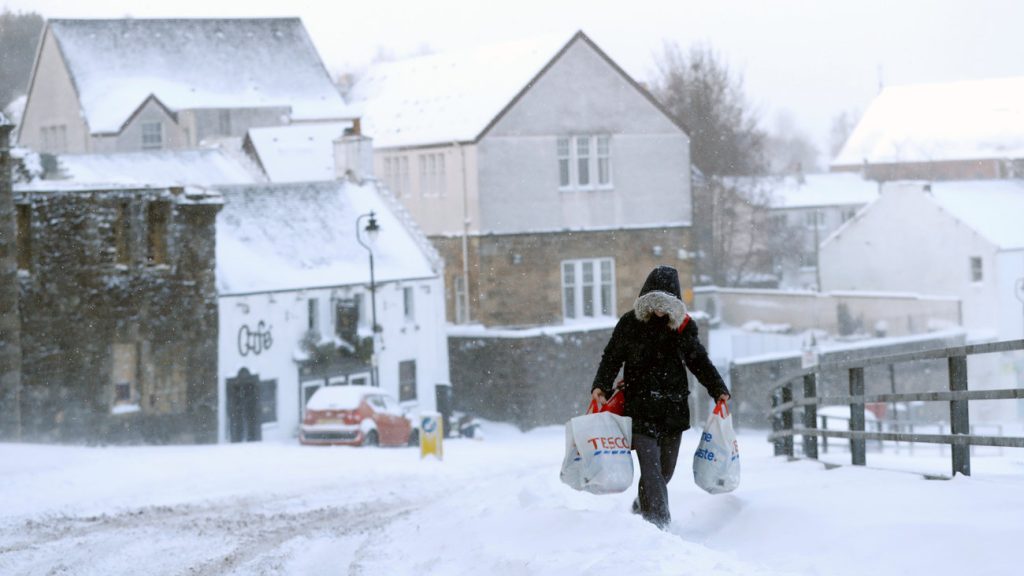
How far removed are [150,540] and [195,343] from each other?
23.8m

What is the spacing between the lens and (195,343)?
117 feet

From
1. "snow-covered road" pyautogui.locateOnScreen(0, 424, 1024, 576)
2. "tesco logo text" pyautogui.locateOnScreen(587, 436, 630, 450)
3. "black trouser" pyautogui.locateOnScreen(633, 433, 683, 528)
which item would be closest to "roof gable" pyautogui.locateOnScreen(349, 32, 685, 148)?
"snow-covered road" pyautogui.locateOnScreen(0, 424, 1024, 576)

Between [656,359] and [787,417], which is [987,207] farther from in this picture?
[656,359]

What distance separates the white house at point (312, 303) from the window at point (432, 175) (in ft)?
18.4

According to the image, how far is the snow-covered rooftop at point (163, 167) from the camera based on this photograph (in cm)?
4347

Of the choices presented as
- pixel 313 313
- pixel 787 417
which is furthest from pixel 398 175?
pixel 787 417

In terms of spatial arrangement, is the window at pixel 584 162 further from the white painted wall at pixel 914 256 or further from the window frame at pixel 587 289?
the white painted wall at pixel 914 256

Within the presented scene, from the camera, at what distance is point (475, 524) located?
10703 millimetres

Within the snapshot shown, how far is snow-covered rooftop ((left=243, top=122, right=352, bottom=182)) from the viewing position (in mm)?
50031

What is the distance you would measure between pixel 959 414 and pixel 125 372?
26.4 metres

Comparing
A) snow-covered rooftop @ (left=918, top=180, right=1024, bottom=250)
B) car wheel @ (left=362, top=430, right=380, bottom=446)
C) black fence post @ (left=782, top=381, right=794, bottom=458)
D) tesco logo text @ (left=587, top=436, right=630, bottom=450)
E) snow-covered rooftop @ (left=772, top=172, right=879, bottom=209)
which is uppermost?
snow-covered rooftop @ (left=772, top=172, right=879, bottom=209)

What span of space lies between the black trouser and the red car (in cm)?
2272

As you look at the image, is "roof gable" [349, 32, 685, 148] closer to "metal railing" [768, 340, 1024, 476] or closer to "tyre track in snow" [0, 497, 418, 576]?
"tyre track in snow" [0, 497, 418, 576]

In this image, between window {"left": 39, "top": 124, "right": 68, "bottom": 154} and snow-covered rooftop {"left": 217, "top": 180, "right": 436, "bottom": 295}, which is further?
window {"left": 39, "top": 124, "right": 68, "bottom": 154}
